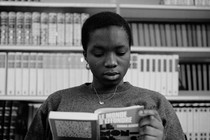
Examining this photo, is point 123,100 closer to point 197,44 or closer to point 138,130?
point 138,130

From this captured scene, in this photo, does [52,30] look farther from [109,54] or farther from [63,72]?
[109,54]

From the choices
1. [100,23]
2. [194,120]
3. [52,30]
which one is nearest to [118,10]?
[52,30]

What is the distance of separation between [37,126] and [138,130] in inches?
13.6

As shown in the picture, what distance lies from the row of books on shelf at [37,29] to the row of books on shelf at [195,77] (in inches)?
27.9

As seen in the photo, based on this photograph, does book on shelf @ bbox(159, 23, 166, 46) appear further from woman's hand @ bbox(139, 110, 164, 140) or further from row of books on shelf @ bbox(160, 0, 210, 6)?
woman's hand @ bbox(139, 110, 164, 140)

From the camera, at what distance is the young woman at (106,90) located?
38.6 inches

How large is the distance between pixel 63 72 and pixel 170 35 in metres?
0.69

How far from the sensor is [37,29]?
6.08ft

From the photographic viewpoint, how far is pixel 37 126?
1033 millimetres

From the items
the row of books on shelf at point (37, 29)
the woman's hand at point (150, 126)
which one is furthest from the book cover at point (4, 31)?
the woman's hand at point (150, 126)

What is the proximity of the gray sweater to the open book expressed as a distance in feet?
0.43

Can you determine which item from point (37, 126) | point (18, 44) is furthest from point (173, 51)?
point (37, 126)

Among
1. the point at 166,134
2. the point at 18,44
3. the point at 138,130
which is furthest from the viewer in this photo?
the point at 18,44

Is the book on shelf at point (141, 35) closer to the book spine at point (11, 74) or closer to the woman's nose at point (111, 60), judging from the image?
the book spine at point (11, 74)
